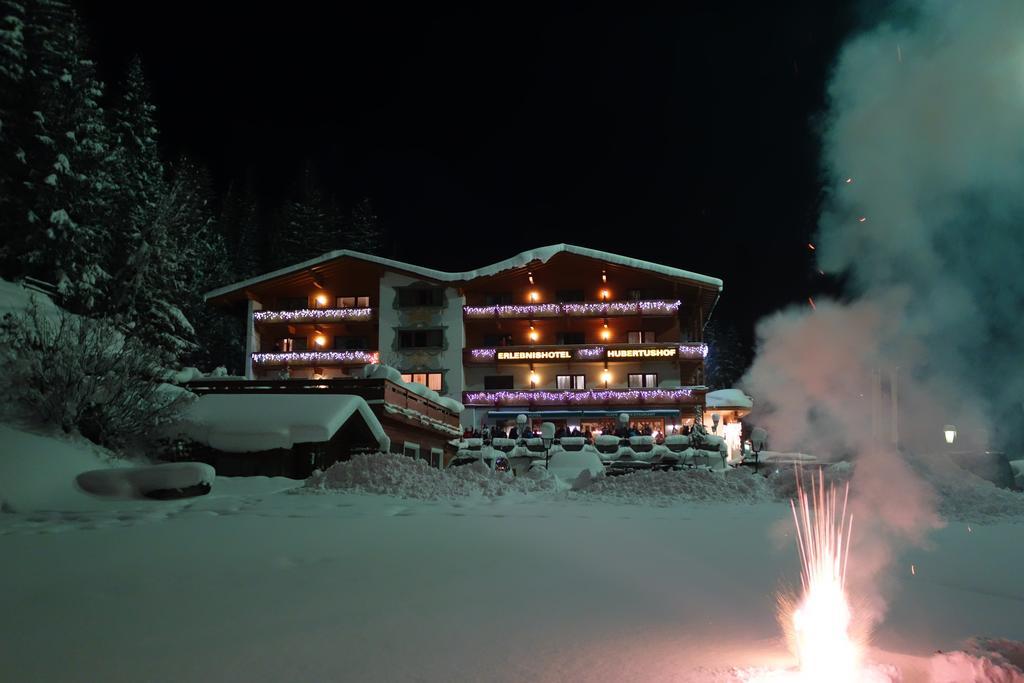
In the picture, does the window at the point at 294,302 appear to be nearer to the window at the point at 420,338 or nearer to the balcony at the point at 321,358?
the balcony at the point at 321,358

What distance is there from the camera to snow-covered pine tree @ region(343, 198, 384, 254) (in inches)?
2387

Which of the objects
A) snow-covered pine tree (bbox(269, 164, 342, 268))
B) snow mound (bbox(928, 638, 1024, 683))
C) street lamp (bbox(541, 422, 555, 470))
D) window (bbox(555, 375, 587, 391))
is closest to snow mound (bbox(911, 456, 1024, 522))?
snow mound (bbox(928, 638, 1024, 683))

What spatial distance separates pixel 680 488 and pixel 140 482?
388 inches

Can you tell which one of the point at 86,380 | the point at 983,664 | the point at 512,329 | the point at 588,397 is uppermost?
the point at 512,329

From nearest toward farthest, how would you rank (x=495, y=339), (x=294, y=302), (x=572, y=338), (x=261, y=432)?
(x=261, y=432) → (x=572, y=338) → (x=495, y=339) → (x=294, y=302)

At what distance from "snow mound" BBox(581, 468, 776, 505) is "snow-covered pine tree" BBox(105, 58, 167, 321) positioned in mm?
26521

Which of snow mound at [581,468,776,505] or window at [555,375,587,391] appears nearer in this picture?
snow mound at [581,468,776,505]

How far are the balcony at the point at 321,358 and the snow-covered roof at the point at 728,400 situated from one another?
75.2 feet

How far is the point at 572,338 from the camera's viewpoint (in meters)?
46.1

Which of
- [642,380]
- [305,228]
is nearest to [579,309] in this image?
[642,380]

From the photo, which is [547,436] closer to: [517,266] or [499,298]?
[517,266]

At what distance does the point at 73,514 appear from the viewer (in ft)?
33.4

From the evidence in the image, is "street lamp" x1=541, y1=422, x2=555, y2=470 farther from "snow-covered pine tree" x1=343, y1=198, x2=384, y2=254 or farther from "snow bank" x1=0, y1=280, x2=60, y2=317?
"snow-covered pine tree" x1=343, y1=198, x2=384, y2=254

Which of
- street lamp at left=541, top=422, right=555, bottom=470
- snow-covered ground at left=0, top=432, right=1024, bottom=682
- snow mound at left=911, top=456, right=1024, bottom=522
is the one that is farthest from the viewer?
street lamp at left=541, top=422, right=555, bottom=470
